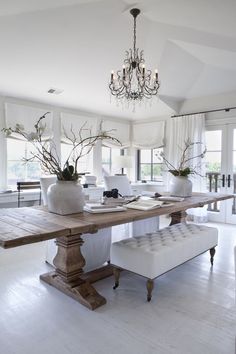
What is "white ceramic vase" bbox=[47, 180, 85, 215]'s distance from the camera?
2223 mm

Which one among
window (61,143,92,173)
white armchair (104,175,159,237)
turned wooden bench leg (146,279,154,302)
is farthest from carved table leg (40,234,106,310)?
window (61,143,92,173)

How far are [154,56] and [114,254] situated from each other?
138 inches

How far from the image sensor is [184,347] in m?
1.65

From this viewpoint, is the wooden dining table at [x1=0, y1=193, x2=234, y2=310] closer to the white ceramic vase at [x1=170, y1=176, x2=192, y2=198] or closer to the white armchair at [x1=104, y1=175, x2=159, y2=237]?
the white ceramic vase at [x1=170, y1=176, x2=192, y2=198]

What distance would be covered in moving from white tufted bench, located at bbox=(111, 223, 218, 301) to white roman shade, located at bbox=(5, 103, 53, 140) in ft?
11.0

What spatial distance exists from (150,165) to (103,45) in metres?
3.46

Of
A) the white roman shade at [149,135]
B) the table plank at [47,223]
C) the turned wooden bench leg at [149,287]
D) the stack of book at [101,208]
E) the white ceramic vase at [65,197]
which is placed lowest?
the turned wooden bench leg at [149,287]

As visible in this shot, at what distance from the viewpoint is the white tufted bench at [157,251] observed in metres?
2.19

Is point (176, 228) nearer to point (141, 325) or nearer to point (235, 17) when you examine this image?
point (141, 325)

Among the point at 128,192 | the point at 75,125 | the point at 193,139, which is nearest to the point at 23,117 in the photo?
the point at 75,125

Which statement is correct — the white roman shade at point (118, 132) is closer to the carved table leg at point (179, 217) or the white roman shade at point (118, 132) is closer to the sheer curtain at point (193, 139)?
the sheer curtain at point (193, 139)

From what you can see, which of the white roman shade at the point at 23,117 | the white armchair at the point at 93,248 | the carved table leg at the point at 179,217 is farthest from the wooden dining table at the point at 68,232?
the white roman shade at the point at 23,117

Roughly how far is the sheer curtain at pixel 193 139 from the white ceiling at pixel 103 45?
574mm

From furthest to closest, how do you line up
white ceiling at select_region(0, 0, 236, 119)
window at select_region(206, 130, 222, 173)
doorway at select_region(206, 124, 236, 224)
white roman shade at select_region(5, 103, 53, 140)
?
window at select_region(206, 130, 222, 173)
doorway at select_region(206, 124, 236, 224)
white roman shade at select_region(5, 103, 53, 140)
white ceiling at select_region(0, 0, 236, 119)
